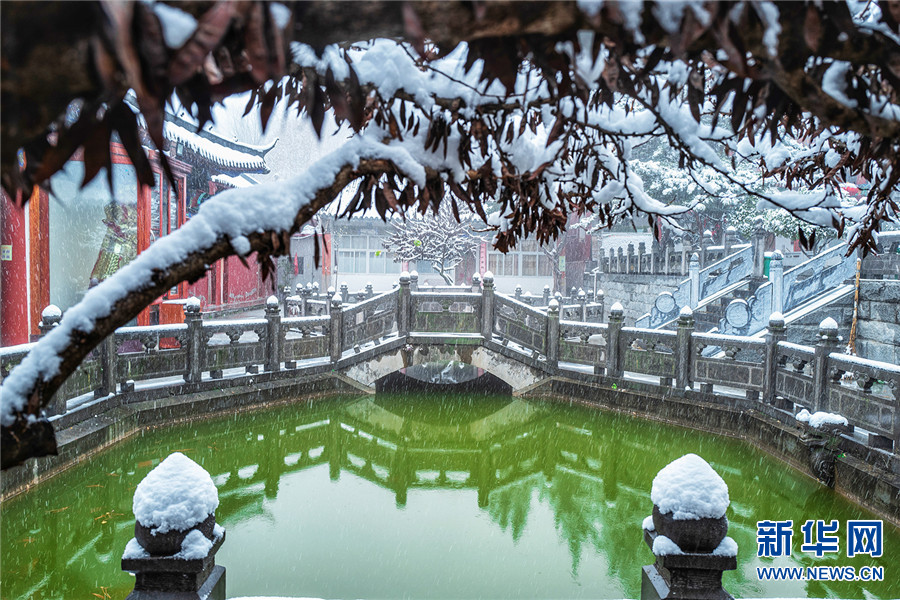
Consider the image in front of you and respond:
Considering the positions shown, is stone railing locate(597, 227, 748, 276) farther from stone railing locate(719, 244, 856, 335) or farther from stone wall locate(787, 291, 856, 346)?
stone wall locate(787, 291, 856, 346)

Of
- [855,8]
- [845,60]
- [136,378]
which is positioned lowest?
[136,378]

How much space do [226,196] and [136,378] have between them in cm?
690

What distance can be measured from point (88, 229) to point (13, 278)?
165cm

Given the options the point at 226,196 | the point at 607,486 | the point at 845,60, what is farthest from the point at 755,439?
the point at 226,196

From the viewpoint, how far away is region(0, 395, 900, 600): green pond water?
4.60 metres

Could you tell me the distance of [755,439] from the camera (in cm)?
754

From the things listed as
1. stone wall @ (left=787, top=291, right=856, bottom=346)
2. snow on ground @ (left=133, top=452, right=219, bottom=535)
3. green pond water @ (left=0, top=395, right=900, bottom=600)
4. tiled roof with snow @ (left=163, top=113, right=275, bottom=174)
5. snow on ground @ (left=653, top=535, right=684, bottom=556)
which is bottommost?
green pond water @ (left=0, top=395, right=900, bottom=600)

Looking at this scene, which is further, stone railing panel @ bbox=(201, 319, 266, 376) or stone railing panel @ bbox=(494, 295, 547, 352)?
stone railing panel @ bbox=(494, 295, 547, 352)

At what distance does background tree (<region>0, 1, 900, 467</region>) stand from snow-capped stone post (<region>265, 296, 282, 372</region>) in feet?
22.5

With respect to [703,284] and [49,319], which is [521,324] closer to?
[703,284]

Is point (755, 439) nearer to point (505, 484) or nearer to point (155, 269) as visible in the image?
point (505, 484)

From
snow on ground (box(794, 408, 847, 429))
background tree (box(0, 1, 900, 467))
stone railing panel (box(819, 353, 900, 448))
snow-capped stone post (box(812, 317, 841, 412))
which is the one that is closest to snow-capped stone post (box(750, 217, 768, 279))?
snow-capped stone post (box(812, 317, 841, 412))

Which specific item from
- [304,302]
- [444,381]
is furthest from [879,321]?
[304,302]

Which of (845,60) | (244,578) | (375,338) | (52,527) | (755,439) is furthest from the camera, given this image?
(375,338)
